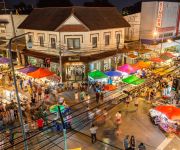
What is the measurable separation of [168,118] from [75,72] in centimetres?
1478

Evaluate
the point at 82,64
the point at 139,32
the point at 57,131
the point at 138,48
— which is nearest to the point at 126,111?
the point at 57,131

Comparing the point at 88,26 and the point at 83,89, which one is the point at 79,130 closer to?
the point at 83,89

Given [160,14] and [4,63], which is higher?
[160,14]

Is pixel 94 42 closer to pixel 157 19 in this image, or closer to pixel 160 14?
pixel 157 19

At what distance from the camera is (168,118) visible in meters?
15.5

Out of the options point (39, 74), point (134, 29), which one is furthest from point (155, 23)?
point (39, 74)

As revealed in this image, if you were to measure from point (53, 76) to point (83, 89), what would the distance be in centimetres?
391

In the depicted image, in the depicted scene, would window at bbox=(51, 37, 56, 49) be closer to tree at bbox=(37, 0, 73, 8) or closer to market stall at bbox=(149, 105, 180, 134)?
market stall at bbox=(149, 105, 180, 134)

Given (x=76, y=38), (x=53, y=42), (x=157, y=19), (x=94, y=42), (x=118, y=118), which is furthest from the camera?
(x=157, y=19)

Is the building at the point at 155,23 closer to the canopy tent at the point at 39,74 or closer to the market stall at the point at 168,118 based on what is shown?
the canopy tent at the point at 39,74

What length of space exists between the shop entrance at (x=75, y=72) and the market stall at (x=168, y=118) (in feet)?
40.2

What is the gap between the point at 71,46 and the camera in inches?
1050

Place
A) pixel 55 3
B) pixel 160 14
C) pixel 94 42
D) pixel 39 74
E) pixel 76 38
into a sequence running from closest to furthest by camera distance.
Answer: pixel 39 74
pixel 76 38
pixel 94 42
pixel 160 14
pixel 55 3

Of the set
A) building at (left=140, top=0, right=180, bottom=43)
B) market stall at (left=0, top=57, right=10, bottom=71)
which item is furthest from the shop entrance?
building at (left=140, top=0, right=180, bottom=43)
